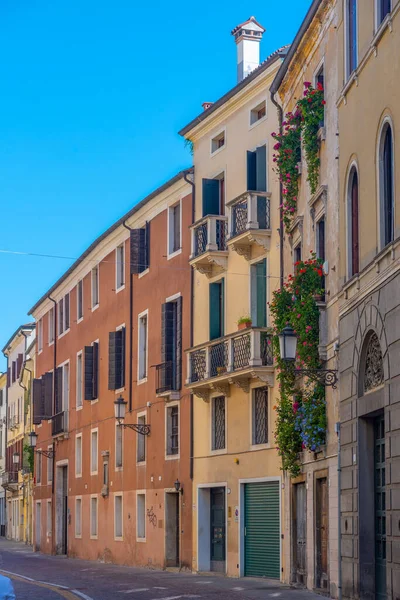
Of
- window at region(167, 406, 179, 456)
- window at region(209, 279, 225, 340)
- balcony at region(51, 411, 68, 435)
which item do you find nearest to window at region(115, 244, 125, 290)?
window at region(167, 406, 179, 456)

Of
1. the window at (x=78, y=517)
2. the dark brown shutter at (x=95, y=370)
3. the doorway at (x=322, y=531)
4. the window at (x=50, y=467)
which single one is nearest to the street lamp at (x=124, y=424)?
the dark brown shutter at (x=95, y=370)

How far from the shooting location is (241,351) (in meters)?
28.4

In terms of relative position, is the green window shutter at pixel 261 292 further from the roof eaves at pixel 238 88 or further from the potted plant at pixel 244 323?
the roof eaves at pixel 238 88

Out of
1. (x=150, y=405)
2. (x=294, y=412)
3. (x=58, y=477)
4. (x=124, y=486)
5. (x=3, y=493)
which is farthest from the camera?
(x=3, y=493)

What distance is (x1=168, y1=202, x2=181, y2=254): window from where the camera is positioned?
3462cm

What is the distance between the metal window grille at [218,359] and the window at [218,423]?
1.13 metres

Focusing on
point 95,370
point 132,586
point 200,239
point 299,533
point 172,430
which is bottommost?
point 132,586

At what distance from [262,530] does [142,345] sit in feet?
36.5

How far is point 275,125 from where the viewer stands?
28156 millimetres

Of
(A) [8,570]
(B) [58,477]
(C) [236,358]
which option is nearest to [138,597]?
(C) [236,358]

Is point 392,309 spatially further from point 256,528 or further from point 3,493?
point 3,493

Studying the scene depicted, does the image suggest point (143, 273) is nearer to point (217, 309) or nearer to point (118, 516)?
point (217, 309)

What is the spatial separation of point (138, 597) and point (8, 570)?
12.7 m

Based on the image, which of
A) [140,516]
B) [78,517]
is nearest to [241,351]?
[140,516]
